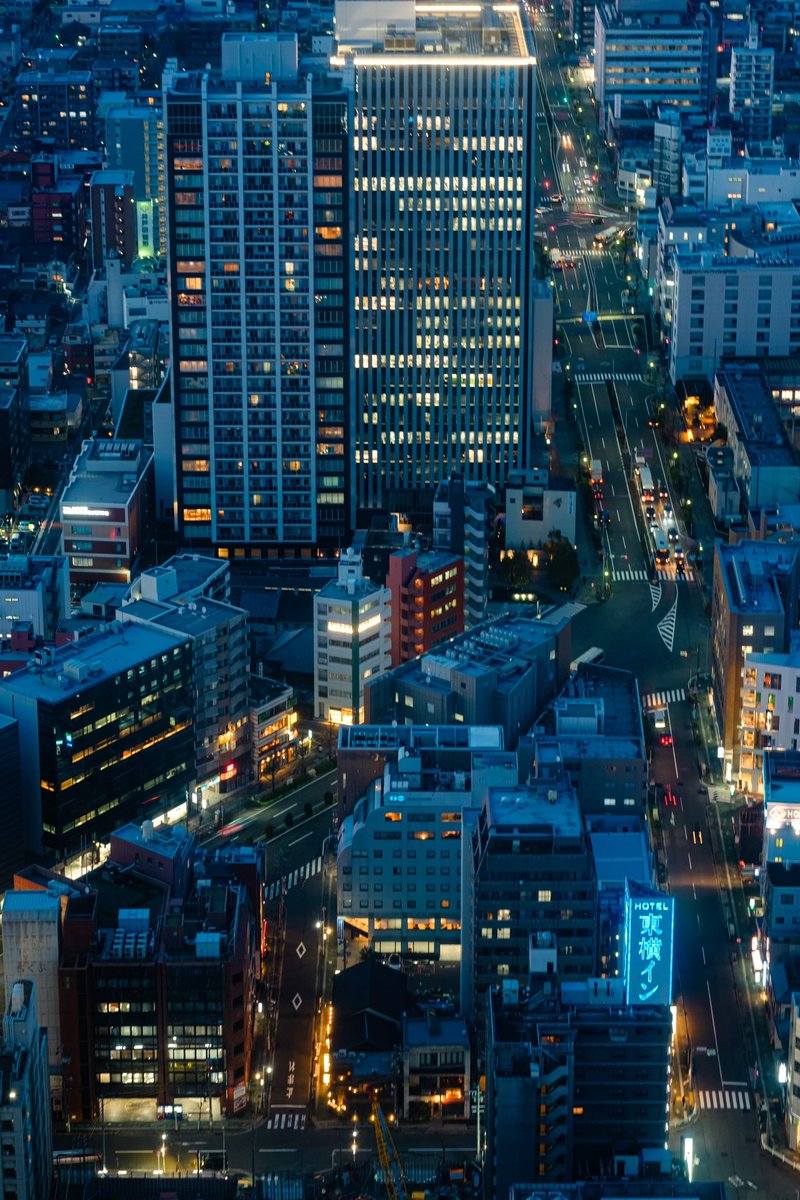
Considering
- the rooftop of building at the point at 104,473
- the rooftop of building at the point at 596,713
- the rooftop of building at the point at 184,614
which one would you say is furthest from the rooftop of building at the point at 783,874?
the rooftop of building at the point at 104,473

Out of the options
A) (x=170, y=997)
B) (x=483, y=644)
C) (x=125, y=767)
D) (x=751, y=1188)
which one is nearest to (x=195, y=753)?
(x=125, y=767)

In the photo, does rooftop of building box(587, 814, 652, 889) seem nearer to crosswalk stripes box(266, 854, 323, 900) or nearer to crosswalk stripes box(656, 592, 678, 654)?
crosswalk stripes box(266, 854, 323, 900)

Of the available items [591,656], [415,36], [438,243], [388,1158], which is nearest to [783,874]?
[388,1158]

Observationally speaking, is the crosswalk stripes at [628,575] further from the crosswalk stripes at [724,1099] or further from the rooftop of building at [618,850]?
the crosswalk stripes at [724,1099]

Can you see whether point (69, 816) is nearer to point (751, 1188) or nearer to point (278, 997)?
point (278, 997)

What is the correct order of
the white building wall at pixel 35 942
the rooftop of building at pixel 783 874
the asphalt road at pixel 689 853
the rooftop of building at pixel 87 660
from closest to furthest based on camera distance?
the asphalt road at pixel 689 853 → the white building wall at pixel 35 942 → the rooftop of building at pixel 783 874 → the rooftop of building at pixel 87 660
